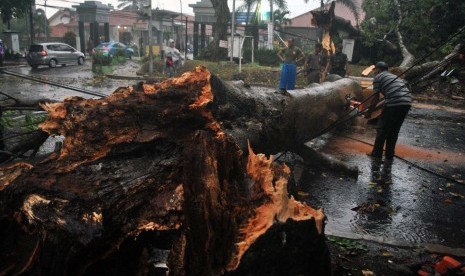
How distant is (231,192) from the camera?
2.43 m

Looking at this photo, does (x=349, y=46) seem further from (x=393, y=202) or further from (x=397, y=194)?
(x=393, y=202)

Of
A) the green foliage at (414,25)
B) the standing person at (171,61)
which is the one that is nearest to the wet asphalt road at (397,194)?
the standing person at (171,61)

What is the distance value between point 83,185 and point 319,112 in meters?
4.48

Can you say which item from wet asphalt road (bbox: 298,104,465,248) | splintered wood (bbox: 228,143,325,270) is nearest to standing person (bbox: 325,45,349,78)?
wet asphalt road (bbox: 298,104,465,248)

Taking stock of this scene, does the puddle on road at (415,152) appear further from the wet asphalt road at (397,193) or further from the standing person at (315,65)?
the standing person at (315,65)

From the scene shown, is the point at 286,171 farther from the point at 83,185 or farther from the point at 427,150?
the point at 427,150

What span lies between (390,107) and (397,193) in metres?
1.79

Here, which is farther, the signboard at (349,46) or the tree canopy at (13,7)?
the signboard at (349,46)

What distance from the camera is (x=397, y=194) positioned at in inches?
203

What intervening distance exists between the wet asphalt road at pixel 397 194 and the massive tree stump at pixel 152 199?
190cm

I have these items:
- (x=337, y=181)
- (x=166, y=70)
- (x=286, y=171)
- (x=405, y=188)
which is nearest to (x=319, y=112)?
(x=337, y=181)

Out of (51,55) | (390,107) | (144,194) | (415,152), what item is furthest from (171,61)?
(144,194)

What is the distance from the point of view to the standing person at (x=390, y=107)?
20.6 ft

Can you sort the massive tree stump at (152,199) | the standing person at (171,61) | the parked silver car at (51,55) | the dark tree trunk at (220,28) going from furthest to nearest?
the dark tree trunk at (220,28)
the parked silver car at (51,55)
the standing person at (171,61)
the massive tree stump at (152,199)
